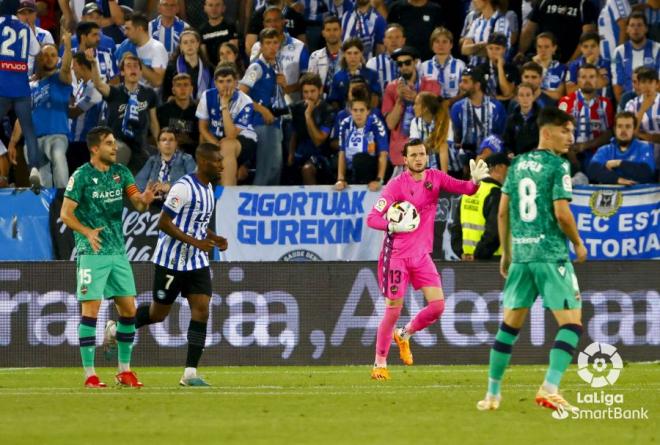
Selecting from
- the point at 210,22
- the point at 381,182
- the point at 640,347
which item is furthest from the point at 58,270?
the point at 640,347

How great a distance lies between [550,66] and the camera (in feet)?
63.8

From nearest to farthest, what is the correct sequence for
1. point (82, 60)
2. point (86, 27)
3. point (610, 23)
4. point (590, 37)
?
point (590, 37) < point (82, 60) < point (610, 23) < point (86, 27)

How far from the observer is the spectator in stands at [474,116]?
18.5 metres

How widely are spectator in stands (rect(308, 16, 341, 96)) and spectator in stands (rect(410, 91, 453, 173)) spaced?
2054 millimetres

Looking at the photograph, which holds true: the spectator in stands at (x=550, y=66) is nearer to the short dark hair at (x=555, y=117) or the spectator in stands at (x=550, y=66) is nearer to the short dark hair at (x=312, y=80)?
the short dark hair at (x=312, y=80)

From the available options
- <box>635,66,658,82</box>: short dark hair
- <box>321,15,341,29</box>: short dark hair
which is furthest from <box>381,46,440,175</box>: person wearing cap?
<box>635,66,658,82</box>: short dark hair

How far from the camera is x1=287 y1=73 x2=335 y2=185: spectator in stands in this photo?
62.7ft

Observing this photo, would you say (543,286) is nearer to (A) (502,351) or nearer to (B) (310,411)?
(A) (502,351)

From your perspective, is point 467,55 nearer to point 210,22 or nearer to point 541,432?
point 210,22

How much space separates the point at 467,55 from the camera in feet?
65.7

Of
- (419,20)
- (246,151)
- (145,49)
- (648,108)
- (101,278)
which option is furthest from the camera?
(419,20)

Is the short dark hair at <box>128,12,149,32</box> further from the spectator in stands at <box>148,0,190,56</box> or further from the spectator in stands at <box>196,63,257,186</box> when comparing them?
the spectator in stands at <box>196,63,257,186</box>

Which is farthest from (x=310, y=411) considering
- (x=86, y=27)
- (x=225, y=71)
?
(x=86, y=27)

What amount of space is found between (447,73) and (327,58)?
Result: 1.84 metres
